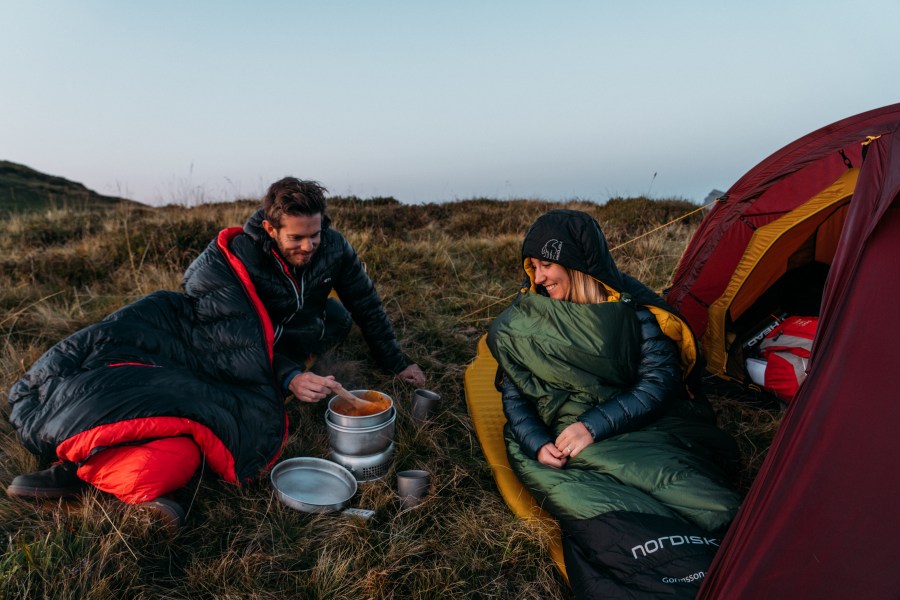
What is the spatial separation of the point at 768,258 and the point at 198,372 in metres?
3.43

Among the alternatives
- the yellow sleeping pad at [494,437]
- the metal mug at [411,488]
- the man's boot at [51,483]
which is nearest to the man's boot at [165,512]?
the man's boot at [51,483]

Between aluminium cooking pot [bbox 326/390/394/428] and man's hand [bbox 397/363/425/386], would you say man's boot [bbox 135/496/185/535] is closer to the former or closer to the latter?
aluminium cooking pot [bbox 326/390/394/428]

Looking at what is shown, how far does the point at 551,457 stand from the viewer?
2139mm

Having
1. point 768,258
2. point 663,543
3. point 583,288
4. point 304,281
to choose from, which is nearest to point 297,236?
point 304,281

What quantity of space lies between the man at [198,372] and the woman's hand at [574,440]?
3.53 feet

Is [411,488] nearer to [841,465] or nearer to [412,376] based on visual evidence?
[412,376]

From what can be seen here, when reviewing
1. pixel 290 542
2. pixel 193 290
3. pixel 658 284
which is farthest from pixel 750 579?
pixel 658 284

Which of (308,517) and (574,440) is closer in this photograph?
(574,440)

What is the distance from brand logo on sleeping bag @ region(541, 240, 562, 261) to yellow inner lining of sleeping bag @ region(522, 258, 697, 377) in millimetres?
224

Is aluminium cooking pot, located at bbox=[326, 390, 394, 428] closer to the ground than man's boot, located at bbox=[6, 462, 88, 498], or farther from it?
farther from it

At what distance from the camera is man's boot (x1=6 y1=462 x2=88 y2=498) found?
6.69 ft

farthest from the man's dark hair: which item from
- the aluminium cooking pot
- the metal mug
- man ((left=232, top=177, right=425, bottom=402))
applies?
the metal mug

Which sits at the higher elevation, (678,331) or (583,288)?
(583,288)

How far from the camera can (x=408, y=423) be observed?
9.39 feet
